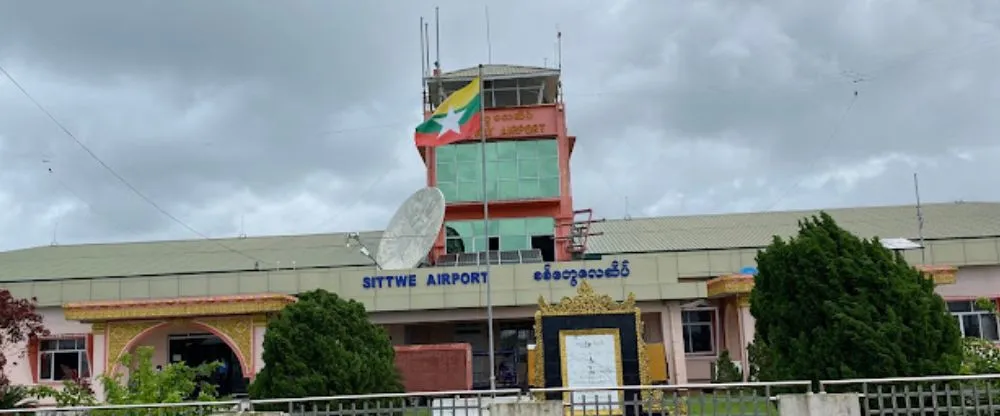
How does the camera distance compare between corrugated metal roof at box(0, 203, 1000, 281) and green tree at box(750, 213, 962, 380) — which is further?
corrugated metal roof at box(0, 203, 1000, 281)

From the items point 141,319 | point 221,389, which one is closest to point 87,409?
point 141,319


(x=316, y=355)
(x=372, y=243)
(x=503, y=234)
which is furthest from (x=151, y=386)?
(x=372, y=243)

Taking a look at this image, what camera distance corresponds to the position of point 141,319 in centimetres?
1811

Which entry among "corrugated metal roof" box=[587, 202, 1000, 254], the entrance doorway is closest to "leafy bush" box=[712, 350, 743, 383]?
"corrugated metal roof" box=[587, 202, 1000, 254]

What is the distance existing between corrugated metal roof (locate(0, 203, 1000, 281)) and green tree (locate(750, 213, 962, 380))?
53.3 ft

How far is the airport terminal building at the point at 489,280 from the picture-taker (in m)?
18.3

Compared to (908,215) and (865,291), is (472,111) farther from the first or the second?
(908,215)

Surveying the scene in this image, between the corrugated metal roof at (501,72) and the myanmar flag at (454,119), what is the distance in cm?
684

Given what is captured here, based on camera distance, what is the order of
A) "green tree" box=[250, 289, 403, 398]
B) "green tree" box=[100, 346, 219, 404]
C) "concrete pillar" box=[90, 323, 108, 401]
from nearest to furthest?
1. "green tree" box=[100, 346, 219, 404]
2. "green tree" box=[250, 289, 403, 398]
3. "concrete pillar" box=[90, 323, 108, 401]

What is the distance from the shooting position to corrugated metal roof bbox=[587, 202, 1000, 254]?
91.1 ft

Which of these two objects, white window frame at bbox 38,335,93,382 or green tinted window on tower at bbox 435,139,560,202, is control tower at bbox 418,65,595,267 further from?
white window frame at bbox 38,335,93,382

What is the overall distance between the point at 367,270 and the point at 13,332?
7.54m

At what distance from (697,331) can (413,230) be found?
7.18 meters

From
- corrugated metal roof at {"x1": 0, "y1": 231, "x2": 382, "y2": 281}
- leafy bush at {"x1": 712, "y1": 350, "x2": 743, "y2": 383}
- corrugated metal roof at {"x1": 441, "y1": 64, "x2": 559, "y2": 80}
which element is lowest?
leafy bush at {"x1": 712, "y1": 350, "x2": 743, "y2": 383}
